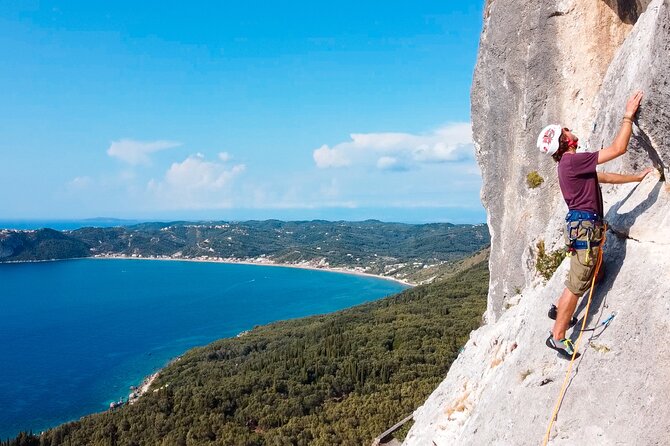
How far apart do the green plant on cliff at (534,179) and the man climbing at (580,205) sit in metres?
7.33

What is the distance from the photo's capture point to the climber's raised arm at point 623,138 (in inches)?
251

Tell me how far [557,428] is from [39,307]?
192 metres

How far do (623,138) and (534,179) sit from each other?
8.19 meters

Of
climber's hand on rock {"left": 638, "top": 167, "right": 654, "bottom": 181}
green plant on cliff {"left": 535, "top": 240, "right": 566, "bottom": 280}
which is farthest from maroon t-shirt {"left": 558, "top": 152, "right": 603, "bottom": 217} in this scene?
green plant on cliff {"left": 535, "top": 240, "right": 566, "bottom": 280}

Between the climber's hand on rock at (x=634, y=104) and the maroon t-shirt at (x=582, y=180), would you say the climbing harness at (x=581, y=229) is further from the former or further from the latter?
the climber's hand on rock at (x=634, y=104)

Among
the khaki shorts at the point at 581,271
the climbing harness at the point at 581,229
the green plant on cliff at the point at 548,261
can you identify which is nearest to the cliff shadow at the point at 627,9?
the green plant on cliff at the point at 548,261

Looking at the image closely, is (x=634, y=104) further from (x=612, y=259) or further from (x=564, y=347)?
(x=564, y=347)

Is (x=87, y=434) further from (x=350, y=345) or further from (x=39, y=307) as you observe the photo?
(x=39, y=307)

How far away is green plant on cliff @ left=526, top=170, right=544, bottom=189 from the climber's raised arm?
784 centimetres

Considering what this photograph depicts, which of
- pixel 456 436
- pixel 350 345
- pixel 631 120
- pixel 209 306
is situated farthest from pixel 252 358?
pixel 209 306

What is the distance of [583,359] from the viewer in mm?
6504

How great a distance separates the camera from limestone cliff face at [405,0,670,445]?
5.88m

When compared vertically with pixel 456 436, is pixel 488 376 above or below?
above

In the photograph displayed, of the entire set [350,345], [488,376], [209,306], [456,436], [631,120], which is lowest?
[209,306]
